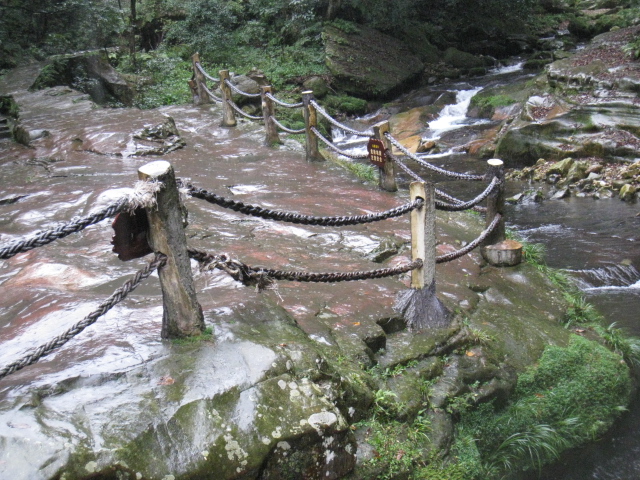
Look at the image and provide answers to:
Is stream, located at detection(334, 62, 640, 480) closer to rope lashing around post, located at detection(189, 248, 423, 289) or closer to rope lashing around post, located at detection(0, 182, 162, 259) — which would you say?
rope lashing around post, located at detection(189, 248, 423, 289)

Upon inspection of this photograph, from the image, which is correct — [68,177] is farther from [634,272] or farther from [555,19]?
[555,19]

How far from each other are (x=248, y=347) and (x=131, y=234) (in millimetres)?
858

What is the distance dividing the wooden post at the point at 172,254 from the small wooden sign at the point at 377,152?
180 inches

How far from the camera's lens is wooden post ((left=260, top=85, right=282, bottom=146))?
384 inches

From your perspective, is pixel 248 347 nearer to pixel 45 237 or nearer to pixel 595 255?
pixel 45 237

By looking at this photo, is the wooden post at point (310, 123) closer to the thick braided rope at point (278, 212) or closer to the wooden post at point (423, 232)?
the wooden post at point (423, 232)

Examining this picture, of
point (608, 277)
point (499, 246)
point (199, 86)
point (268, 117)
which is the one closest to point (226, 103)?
point (268, 117)

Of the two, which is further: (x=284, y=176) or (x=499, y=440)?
(x=284, y=176)

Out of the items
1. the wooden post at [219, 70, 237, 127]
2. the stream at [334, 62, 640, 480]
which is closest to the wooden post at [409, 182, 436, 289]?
the stream at [334, 62, 640, 480]

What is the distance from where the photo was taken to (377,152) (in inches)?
287

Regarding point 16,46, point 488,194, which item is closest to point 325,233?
point 488,194

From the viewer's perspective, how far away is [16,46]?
15141 millimetres

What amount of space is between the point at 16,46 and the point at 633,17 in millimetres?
19182

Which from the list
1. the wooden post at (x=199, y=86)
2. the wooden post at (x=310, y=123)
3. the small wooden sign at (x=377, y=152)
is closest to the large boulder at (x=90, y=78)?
the wooden post at (x=199, y=86)
